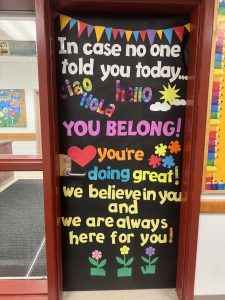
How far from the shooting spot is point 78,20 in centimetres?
156

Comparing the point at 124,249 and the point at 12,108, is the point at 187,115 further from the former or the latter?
the point at 12,108

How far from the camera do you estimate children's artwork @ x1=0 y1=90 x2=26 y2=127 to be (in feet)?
5.51

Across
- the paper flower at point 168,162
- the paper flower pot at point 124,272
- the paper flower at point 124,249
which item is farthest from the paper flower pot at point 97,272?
the paper flower at point 168,162

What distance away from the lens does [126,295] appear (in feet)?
6.10

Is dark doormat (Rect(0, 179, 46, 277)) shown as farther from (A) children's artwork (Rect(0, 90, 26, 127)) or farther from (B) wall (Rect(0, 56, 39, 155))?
(A) children's artwork (Rect(0, 90, 26, 127))

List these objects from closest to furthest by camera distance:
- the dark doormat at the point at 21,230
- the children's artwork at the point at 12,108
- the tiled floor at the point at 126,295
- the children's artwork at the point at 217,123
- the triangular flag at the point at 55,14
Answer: the children's artwork at the point at 217,123 < the triangular flag at the point at 55,14 < the children's artwork at the point at 12,108 < the tiled floor at the point at 126,295 < the dark doormat at the point at 21,230

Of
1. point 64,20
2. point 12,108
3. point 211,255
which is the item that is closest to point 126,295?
point 211,255

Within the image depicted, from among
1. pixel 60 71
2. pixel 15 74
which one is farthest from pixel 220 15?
pixel 15 74

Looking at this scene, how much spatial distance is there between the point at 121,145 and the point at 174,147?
1.25 feet

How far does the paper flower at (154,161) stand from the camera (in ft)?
5.72

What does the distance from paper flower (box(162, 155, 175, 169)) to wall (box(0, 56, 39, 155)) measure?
923 millimetres

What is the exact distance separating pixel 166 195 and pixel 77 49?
1204mm

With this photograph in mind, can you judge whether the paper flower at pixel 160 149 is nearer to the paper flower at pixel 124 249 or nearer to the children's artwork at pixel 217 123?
the children's artwork at pixel 217 123

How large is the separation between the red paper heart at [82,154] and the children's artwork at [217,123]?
77 centimetres
